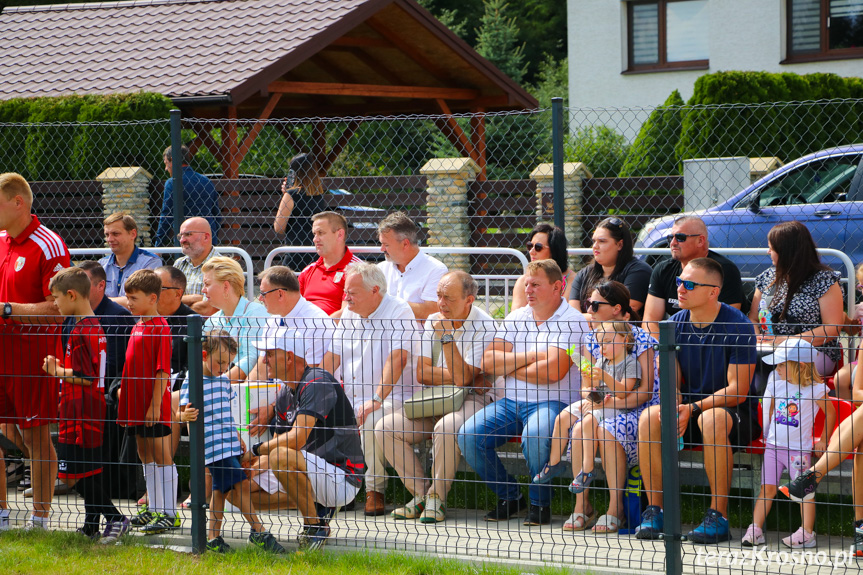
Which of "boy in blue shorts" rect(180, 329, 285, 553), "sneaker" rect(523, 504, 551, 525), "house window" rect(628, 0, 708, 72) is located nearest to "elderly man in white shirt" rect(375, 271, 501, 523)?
"sneaker" rect(523, 504, 551, 525)

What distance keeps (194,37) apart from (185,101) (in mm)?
3085

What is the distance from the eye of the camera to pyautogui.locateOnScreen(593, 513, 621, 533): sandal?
474 centimetres

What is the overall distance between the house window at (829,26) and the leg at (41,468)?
16504 millimetres

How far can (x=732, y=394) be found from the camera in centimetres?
455

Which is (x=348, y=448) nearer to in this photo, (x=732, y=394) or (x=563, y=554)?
(x=563, y=554)

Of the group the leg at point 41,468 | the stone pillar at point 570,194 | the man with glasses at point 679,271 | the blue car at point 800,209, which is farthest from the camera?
the stone pillar at point 570,194

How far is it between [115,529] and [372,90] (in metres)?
11.0

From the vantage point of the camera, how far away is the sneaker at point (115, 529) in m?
5.07

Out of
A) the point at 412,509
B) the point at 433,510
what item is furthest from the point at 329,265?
the point at 433,510

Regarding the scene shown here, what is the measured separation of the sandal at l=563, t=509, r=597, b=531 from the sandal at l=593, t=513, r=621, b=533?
7 centimetres

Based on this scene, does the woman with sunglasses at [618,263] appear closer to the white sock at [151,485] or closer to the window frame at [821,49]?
the white sock at [151,485]

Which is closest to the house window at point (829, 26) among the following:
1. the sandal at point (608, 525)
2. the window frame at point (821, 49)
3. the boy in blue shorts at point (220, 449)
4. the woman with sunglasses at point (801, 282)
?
the window frame at point (821, 49)

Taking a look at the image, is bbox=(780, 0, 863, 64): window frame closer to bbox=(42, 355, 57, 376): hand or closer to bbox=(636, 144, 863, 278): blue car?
bbox=(636, 144, 863, 278): blue car

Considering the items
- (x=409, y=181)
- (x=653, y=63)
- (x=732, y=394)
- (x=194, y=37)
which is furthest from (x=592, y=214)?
(x=653, y=63)
